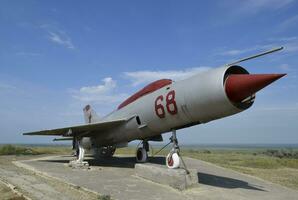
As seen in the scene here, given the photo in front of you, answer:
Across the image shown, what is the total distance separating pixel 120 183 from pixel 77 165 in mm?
5496

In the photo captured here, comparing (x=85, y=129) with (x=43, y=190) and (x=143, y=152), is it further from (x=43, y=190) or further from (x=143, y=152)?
(x=43, y=190)

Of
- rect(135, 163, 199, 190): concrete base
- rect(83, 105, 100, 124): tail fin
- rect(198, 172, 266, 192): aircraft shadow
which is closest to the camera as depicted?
rect(135, 163, 199, 190): concrete base

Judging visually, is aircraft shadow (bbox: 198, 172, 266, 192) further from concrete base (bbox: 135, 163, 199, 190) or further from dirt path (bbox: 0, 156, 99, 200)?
dirt path (bbox: 0, 156, 99, 200)

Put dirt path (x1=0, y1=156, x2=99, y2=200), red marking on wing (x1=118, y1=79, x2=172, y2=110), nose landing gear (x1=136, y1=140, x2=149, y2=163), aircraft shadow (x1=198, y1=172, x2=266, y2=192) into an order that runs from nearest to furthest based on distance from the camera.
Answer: dirt path (x1=0, y1=156, x2=99, y2=200), aircraft shadow (x1=198, y1=172, x2=266, y2=192), red marking on wing (x1=118, y1=79, x2=172, y2=110), nose landing gear (x1=136, y1=140, x2=149, y2=163)

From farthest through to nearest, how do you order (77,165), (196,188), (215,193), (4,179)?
(77,165), (4,179), (196,188), (215,193)

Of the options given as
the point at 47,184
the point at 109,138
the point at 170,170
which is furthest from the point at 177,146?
the point at 109,138

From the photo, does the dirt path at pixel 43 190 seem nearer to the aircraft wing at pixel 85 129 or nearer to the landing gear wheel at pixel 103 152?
the aircraft wing at pixel 85 129

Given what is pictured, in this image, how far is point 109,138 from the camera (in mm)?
17984

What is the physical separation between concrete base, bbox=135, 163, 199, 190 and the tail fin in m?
11.1

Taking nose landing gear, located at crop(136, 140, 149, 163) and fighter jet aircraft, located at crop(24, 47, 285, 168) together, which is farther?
nose landing gear, located at crop(136, 140, 149, 163)

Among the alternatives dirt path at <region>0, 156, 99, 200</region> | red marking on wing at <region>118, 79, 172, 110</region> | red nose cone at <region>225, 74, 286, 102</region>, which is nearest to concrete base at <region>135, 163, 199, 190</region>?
dirt path at <region>0, 156, 99, 200</region>

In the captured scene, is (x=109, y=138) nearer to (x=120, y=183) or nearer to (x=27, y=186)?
(x=120, y=183)

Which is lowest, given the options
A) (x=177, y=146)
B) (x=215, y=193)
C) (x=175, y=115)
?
(x=215, y=193)

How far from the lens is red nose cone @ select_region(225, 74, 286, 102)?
9781mm
